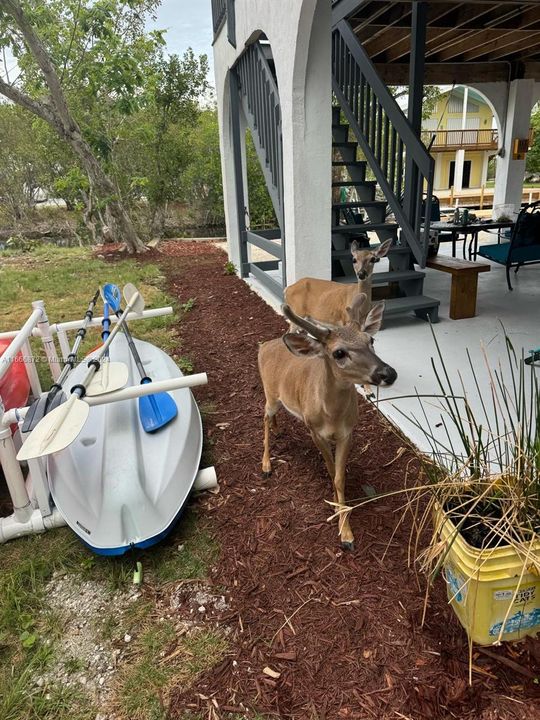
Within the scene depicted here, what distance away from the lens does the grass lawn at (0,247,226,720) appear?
1.97m

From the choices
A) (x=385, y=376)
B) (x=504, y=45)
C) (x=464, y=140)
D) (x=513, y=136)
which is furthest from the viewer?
(x=464, y=140)

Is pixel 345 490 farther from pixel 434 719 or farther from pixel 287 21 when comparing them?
pixel 287 21

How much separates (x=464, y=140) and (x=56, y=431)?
118 feet

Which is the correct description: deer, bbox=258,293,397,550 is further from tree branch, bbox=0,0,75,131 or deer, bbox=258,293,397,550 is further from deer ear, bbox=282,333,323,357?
tree branch, bbox=0,0,75,131

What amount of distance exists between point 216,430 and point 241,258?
6.15m

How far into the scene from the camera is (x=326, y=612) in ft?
7.45

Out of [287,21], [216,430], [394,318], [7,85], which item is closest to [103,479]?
[216,430]

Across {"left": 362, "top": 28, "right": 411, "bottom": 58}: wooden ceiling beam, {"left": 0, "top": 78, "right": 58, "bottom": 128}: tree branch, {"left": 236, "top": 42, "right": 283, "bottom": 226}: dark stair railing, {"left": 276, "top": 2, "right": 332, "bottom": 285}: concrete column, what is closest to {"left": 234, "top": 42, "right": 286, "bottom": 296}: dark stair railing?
{"left": 236, "top": 42, "right": 283, "bottom": 226}: dark stair railing

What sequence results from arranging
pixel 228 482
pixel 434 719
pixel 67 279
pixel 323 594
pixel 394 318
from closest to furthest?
1. pixel 434 719
2. pixel 323 594
3. pixel 228 482
4. pixel 394 318
5. pixel 67 279

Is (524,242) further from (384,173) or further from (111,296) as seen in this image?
(111,296)

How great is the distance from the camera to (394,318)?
20.0ft

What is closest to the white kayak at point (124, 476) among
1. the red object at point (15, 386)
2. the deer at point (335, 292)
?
the red object at point (15, 386)

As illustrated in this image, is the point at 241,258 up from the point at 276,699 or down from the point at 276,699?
up

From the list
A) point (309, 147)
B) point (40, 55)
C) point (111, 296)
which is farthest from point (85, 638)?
point (40, 55)
